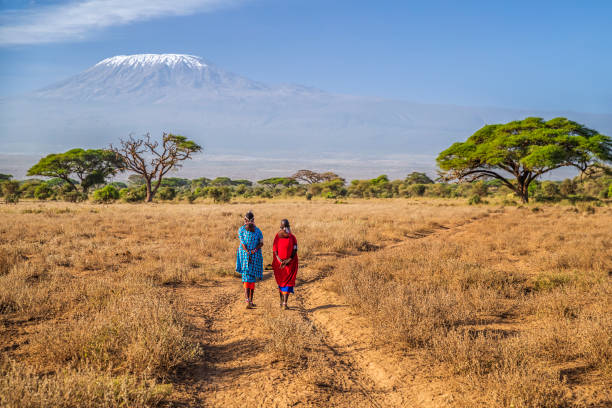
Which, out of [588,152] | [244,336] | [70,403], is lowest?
[244,336]

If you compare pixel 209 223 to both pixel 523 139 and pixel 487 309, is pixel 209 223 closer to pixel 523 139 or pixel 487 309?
pixel 487 309

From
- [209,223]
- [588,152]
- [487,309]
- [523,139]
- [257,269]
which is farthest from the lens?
[523,139]

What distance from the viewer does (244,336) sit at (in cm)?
539

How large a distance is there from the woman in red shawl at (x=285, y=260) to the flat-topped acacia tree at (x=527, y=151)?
2380 centimetres

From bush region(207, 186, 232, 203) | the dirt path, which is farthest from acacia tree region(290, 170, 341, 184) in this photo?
the dirt path

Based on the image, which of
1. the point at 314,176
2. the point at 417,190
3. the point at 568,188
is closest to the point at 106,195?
the point at 417,190

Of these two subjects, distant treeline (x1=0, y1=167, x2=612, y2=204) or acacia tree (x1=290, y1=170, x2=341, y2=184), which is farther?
acacia tree (x1=290, y1=170, x2=341, y2=184)

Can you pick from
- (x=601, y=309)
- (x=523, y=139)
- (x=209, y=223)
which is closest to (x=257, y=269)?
(x=601, y=309)

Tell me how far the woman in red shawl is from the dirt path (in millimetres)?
447

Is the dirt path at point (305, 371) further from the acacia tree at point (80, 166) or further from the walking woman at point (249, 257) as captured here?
the acacia tree at point (80, 166)

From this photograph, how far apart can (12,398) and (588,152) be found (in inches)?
1287

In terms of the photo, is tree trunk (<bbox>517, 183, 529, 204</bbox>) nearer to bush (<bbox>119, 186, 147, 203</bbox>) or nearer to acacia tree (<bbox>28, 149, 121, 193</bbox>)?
bush (<bbox>119, 186, 147, 203</bbox>)

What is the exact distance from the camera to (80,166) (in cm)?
4522

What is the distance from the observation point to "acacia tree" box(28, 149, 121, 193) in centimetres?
4291
